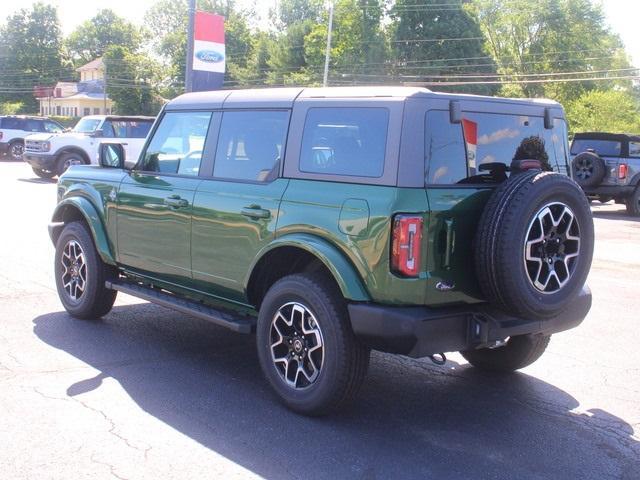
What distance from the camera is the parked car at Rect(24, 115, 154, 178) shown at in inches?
825

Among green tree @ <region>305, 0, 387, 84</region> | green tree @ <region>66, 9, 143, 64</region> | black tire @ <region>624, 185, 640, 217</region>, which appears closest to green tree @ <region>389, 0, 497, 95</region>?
green tree @ <region>305, 0, 387, 84</region>

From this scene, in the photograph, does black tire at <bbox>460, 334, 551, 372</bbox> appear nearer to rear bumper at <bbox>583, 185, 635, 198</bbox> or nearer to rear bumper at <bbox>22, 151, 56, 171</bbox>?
rear bumper at <bbox>583, 185, 635, 198</bbox>

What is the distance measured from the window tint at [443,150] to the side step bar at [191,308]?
1.64 meters

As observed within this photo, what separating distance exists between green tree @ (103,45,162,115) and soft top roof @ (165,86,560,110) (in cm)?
5746

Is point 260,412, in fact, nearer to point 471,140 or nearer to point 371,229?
point 371,229

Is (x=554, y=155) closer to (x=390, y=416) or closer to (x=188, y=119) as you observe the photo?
(x=390, y=416)

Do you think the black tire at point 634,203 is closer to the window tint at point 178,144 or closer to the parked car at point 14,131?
the window tint at point 178,144

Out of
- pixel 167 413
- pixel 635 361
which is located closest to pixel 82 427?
pixel 167 413

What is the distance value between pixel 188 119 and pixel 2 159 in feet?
95.2

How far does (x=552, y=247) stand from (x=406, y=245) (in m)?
0.90

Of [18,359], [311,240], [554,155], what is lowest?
[18,359]

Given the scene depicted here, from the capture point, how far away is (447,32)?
55.1 meters

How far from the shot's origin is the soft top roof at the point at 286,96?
14.5ft

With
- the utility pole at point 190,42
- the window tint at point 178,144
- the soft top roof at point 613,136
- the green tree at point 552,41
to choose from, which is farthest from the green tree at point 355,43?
the window tint at point 178,144
